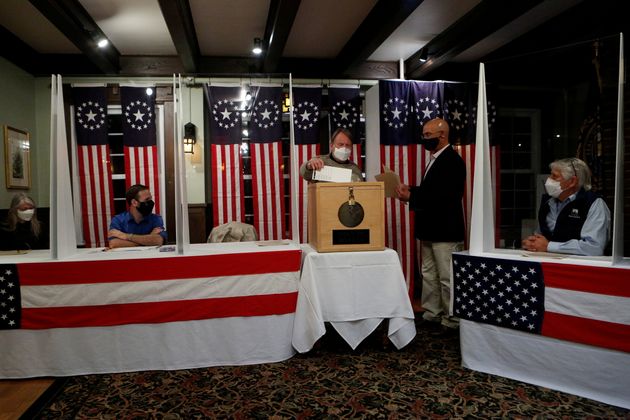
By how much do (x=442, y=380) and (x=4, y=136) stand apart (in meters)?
5.02

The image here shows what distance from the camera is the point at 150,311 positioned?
270cm

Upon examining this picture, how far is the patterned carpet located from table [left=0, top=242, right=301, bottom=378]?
0.11 m

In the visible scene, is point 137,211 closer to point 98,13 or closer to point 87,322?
point 87,322

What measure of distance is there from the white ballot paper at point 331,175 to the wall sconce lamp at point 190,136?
9.51 ft

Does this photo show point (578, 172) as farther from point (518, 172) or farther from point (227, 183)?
point (227, 183)

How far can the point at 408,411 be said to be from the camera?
2.21 meters

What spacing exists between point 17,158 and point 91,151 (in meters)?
0.77

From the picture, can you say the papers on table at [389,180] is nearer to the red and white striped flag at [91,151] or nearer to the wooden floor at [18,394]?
the wooden floor at [18,394]

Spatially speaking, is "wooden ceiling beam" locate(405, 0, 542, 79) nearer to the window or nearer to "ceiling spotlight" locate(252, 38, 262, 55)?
the window

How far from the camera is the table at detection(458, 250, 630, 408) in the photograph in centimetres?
218

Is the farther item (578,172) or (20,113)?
(20,113)

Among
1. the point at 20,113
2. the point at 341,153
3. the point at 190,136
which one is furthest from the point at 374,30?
the point at 20,113

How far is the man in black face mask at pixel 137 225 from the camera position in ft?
11.1

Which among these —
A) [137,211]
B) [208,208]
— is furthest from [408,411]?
[208,208]
